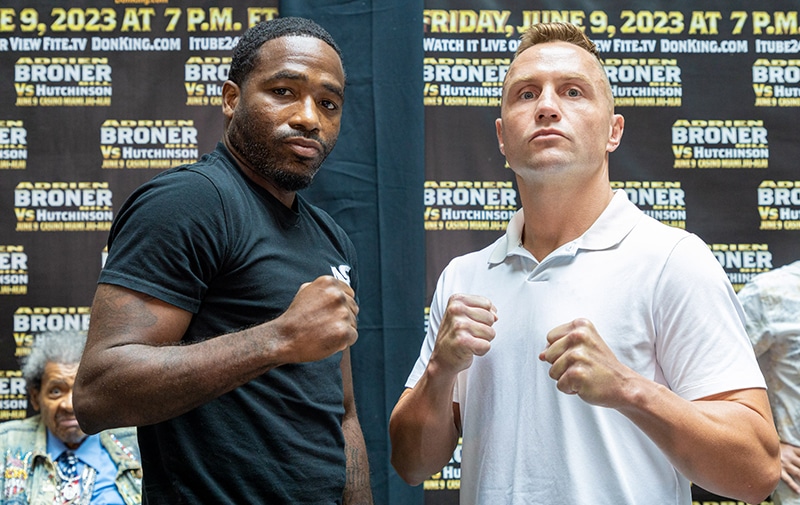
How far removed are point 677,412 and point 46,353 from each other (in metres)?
2.17

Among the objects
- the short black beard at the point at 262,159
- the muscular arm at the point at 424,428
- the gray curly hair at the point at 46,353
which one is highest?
the short black beard at the point at 262,159

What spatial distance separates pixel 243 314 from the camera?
1586mm

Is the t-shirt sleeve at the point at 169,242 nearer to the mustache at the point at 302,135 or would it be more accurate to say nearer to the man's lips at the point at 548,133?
the mustache at the point at 302,135

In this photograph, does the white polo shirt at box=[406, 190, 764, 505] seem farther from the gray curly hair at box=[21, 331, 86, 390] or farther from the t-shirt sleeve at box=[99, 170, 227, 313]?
the gray curly hair at box=[21, 331, 86, 390]

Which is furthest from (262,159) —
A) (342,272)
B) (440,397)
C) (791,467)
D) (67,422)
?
(791,467)

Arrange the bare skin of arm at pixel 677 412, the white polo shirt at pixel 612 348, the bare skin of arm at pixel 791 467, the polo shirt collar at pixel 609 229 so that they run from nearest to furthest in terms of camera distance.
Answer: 1. the bare skin of arm at pixel 677 412
2. the white polo shirt at pixel 612 348
3. the polo shirt collar at pixel 609 229
4. the bare skin of arm at pixel 791 467

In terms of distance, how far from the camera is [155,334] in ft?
4.74

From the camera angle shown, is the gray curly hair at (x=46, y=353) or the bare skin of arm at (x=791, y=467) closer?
the bare skin of arm at (x=791, y=467)

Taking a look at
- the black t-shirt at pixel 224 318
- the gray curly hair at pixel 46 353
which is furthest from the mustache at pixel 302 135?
the gray curly hair at pixel 46 353

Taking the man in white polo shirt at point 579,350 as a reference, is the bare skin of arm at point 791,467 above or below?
below

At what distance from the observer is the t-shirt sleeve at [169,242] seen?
145 cm

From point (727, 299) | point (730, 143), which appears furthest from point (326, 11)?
point (727, 299)

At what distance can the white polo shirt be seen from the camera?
144 centimetres

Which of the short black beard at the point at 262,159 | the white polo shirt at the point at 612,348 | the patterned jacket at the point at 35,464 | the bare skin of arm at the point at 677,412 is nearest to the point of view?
the bare skin of arm at the point at 677,412
